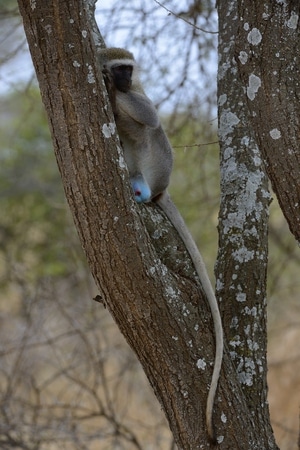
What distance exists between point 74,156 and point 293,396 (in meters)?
6.66

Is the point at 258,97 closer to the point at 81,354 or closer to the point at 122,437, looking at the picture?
the point at 122,437

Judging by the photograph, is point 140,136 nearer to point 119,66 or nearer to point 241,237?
point 119,66

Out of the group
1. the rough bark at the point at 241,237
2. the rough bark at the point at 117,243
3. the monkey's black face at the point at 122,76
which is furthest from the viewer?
the monkey's black face at the point at 122,76

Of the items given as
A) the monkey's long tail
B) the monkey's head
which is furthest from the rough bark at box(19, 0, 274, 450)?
the monkey's head

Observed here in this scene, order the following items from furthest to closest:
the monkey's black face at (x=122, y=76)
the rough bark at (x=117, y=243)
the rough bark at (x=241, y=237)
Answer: the monkey's black face at (x=122, y=76) → the rough bark at (x=241, y=237) → the rough bark at (x=117, y=243)

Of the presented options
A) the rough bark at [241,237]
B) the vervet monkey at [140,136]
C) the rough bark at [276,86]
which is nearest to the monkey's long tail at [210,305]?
the vervet monkey at [140,136]

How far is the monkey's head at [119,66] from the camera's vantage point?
3488 millimetres

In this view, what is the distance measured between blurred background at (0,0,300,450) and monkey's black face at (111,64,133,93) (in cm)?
36

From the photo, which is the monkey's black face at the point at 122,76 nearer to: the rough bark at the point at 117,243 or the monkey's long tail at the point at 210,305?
the monkey's long tail at the point at 210,305

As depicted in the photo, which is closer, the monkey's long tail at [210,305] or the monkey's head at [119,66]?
the monkey's long tail at [210,305]

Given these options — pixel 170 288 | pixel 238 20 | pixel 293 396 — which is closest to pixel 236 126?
pixel 238 20

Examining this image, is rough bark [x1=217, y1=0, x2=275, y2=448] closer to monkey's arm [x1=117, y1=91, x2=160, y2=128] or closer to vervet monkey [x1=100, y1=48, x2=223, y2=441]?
vervet monkey [x1=100, y1=48, x2=223, y2=441]

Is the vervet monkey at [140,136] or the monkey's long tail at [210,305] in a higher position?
the vervet monkey at [140,136]

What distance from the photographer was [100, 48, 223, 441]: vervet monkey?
11.5 ft
